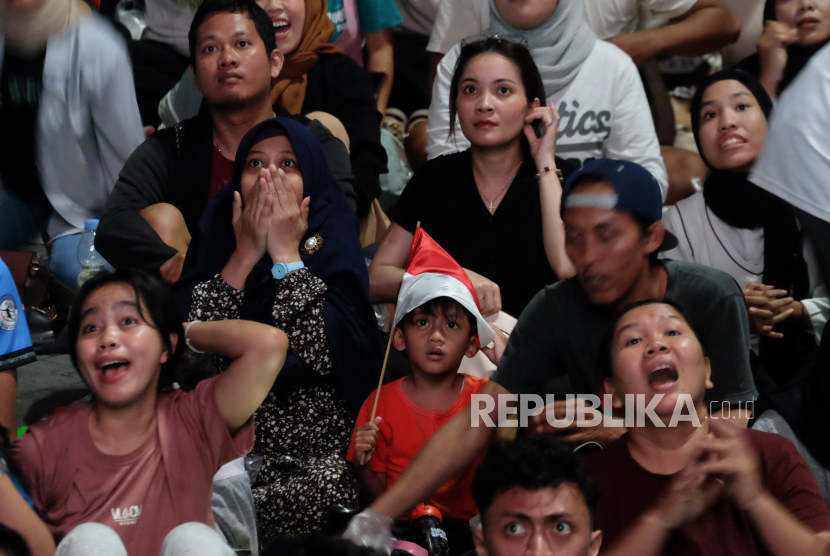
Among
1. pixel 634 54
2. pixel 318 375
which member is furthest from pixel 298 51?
pixel 318 375

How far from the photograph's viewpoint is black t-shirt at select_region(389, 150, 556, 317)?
9.45 feet

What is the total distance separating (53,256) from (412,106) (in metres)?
1.75

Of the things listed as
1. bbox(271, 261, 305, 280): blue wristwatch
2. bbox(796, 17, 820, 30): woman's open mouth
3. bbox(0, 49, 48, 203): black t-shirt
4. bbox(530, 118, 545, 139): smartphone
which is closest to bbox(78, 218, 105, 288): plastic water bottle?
bbox(0, 49, 48, 203): black t-shirt

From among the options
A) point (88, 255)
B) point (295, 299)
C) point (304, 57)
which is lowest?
point (295, 299)

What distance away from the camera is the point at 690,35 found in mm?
3834

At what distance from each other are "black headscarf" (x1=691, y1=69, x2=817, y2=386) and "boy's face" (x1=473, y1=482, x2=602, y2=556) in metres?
1.31

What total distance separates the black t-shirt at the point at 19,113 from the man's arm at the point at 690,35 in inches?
88.7

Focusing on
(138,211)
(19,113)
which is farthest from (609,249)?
(19,113)

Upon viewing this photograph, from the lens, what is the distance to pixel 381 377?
2447mm

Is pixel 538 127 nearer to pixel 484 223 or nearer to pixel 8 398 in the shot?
pixel 484 223

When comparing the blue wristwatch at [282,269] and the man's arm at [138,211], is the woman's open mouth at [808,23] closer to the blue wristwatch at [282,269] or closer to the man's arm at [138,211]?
the blue wristwatch at [282,269]

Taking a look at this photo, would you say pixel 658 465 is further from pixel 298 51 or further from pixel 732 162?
pixel 298 51

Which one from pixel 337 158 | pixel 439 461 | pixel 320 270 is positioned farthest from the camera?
pixel 337 158

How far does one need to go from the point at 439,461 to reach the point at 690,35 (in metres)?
2.44
